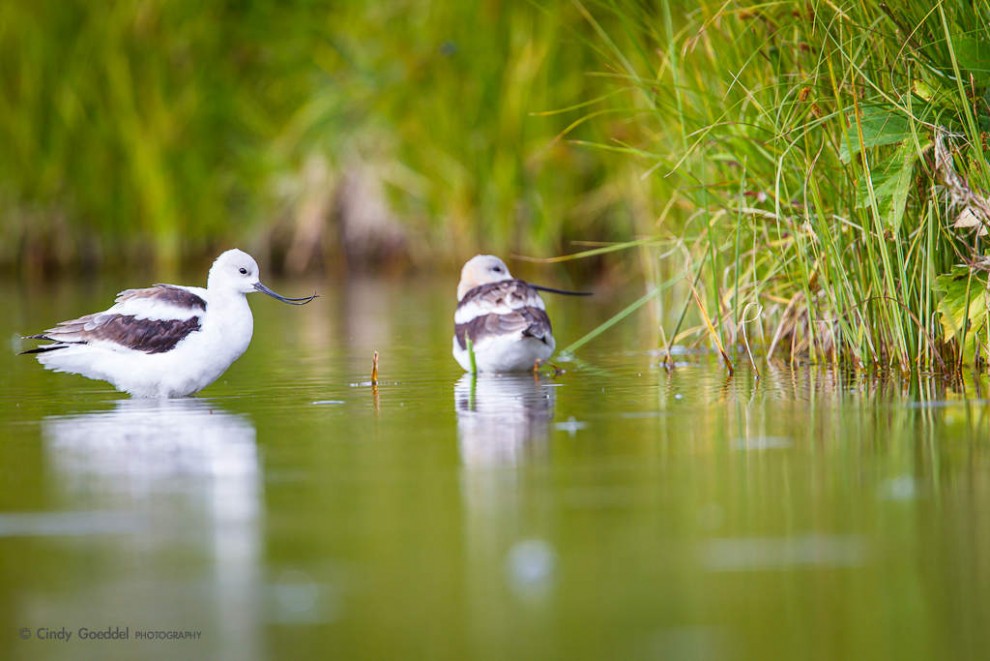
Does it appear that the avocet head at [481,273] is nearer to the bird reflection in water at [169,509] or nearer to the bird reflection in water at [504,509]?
the bird reflection in water at [504,509]

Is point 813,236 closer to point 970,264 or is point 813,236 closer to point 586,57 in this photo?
point 970,264

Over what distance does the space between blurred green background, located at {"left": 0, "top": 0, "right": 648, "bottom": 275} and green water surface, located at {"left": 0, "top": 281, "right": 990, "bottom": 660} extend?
8392mm

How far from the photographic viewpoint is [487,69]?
47.4 feet

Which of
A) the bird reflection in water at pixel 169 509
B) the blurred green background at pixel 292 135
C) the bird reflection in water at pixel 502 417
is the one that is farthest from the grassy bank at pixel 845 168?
the blurred green background at pixel 292 135

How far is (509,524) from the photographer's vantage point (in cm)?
355

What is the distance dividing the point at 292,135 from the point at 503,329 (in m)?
9.96

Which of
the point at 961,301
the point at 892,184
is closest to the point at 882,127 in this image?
the point at 892,184

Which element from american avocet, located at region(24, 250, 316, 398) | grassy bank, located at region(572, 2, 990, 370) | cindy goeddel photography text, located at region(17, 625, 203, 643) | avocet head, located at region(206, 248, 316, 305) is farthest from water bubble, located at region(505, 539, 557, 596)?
avocet head, located at region(206, 248, 316, 305)

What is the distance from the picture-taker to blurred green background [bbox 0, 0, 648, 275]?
14.5 metres

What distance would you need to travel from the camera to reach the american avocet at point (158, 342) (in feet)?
20.6

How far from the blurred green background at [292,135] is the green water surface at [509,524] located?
839 cm

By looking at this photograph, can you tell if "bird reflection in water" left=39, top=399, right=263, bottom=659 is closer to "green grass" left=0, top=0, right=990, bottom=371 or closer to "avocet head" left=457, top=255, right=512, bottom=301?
"green grass" left=0, top=0, right=990, bottom=371

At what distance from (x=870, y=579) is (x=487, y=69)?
1184 cm

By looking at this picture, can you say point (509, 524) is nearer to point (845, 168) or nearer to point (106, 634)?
point (106, 634)
